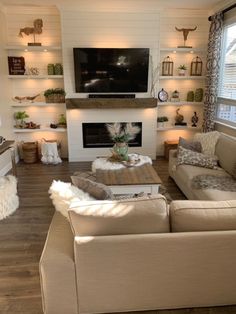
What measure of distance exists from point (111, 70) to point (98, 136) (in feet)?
4.43

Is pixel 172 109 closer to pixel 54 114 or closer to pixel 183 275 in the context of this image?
pixel 54 114

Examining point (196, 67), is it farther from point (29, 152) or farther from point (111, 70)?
point (29, 152)

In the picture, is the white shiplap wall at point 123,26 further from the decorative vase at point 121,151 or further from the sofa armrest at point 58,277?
the sofa armrest at point 58,277

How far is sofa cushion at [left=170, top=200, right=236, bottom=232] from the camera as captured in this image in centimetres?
172

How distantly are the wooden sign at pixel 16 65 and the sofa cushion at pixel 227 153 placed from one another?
3931mm

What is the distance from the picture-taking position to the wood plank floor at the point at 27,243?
2.00 m

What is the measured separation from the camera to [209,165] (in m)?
3.74

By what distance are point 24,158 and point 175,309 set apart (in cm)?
442

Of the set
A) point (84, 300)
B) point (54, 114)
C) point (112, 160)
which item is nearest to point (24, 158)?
point (54, 114)

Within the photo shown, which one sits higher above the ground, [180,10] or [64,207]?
[180,10]

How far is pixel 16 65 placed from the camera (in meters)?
5.30

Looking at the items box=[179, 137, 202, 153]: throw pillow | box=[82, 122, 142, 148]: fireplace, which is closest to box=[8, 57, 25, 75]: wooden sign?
box=[82, 122, 142, 148]: fireplace

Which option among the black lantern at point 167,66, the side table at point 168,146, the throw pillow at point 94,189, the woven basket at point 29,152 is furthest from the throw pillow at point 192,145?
the woven basket at point 29,152

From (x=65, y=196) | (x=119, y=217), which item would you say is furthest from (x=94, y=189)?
(x=119, y=217)
